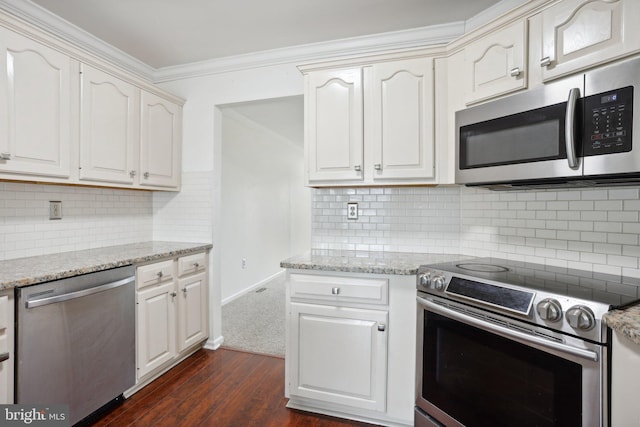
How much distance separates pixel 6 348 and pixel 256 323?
2144 mm

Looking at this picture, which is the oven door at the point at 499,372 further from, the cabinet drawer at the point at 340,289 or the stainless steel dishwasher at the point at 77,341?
the stainless steel dishwasher at the point at 77,341

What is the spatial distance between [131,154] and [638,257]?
301cm

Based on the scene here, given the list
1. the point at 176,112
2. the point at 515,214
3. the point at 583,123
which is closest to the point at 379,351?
the point at 515,214

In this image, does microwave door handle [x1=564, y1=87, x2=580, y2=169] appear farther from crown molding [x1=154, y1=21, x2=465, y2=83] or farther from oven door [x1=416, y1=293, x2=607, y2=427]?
crown molding [x1=154, y1=21, x2=465, y2=83]

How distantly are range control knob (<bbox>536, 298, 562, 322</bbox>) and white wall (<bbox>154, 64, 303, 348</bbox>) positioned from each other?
2.31 metres

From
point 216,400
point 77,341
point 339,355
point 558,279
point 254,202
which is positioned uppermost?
point 254,202

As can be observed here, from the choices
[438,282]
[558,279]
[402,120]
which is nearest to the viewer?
[558,279]

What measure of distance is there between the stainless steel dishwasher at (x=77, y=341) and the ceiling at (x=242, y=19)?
1.63 metres

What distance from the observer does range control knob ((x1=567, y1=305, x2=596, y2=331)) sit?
1.05 m

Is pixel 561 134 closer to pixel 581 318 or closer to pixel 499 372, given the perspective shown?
pixel 581 318

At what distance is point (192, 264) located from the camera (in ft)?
8.20

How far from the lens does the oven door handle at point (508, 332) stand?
108cm

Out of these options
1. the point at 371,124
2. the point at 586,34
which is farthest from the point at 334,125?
the point at 586,34

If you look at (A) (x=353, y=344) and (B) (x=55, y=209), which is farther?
(B) (x=55, y=209)
